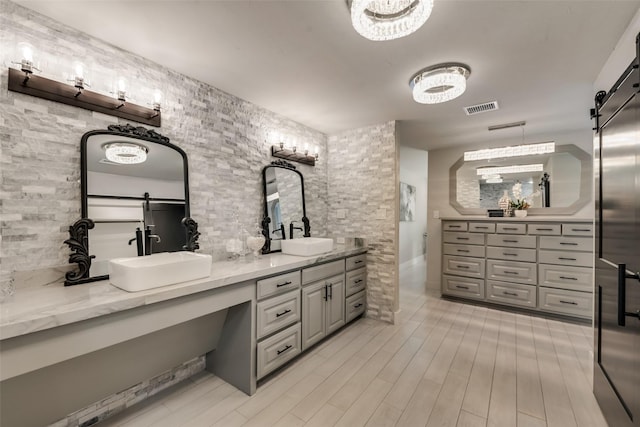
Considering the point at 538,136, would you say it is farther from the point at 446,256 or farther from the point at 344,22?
A: the point at 344,22

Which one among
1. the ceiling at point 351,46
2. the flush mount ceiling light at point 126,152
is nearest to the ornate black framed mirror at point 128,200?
the flush mount ceiling light at point 126,152

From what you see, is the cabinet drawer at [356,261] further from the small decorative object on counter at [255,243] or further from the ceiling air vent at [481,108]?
the ceiling air vent at [481,108]

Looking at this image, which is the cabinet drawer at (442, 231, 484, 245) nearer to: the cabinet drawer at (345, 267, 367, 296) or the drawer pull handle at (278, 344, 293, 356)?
the cabinet drawer at (345, 267, 367, 296)

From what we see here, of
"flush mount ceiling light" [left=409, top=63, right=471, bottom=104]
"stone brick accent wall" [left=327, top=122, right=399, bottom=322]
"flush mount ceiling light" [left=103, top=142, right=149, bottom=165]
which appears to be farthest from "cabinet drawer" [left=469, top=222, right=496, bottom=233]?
"flush mount ceiling light" [left=103, top=142, right=149, bottom=165]

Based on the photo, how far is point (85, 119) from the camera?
1.66m

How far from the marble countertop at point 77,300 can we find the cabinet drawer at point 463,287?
127 inches

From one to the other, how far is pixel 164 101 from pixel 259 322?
187 cm

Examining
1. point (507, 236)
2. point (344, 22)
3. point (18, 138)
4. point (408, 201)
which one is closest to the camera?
point (18, 138)

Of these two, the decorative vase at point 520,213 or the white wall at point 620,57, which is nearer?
the white wall at point 620,57

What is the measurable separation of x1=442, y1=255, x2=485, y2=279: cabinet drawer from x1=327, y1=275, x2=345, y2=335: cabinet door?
6.73ft

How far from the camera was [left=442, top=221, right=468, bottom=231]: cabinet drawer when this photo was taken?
390 centimetres

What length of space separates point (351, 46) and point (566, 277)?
3.75 metres

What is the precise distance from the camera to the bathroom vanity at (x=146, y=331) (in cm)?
113

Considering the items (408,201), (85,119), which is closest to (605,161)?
(85,119)
